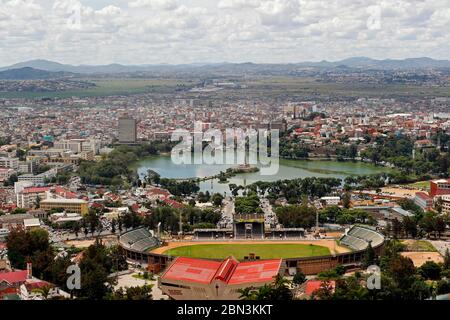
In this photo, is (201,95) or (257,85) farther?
(257,85)

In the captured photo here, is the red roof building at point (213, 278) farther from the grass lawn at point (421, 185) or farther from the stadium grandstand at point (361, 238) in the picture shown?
the grass lawn at point (421, 185)

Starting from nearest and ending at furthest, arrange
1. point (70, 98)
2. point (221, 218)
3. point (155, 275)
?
point (155, 275)
point (221, 218)
point (70, 98)

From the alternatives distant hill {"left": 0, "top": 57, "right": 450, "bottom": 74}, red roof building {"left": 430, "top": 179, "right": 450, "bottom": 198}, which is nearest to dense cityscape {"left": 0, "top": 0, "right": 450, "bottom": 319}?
red roof building {"left": 430, "top": 179, "right": 450, "bottom": 198}

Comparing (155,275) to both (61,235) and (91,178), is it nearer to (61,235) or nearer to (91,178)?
(61,235)

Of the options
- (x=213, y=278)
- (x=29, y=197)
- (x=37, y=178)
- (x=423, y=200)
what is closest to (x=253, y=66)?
(x=37, y=178)

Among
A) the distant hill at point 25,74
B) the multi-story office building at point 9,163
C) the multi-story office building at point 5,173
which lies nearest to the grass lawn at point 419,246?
the multi-story office building at point 5,173
